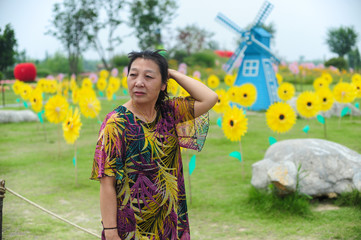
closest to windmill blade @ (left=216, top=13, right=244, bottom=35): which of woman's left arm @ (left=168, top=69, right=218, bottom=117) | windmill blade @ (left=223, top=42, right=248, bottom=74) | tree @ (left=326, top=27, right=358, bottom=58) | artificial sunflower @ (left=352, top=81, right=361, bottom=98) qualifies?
windmill blade @ (left=223, top=42, right=248, bottom=74)

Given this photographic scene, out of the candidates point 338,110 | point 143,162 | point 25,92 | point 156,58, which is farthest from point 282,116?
point 338,110

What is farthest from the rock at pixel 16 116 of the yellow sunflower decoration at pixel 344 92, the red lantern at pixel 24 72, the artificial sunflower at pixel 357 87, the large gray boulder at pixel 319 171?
the red lantern at pixel 24 72

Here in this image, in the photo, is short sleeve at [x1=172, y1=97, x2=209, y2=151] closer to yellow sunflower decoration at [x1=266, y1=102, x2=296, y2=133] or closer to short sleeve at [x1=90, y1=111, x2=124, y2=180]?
short sleeve at [x1=90, y1=111, x2=124, y2=180]

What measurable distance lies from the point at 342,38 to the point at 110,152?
40.7 metres

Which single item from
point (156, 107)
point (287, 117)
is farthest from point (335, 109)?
point (156, 107)

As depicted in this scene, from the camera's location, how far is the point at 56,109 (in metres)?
6.73

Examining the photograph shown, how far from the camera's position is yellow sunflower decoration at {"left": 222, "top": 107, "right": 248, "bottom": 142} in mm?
5348

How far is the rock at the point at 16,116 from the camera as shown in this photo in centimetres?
1149

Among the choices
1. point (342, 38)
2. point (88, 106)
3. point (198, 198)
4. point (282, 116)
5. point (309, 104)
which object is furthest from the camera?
point (342, 38)

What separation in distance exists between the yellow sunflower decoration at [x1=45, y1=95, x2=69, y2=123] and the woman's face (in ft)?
16.2

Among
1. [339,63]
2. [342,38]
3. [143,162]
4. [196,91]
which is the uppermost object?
[342,38]

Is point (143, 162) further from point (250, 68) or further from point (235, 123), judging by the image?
point (250, 68)

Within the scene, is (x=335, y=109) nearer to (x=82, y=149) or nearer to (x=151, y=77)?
(x=82, y=149)

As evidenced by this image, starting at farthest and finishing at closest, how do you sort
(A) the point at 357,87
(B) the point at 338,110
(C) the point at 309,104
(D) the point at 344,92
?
(B) the point at 338,110 → (A) the point at 357,87 → (D) the point at 344,92 → (C) the point at 309,104
